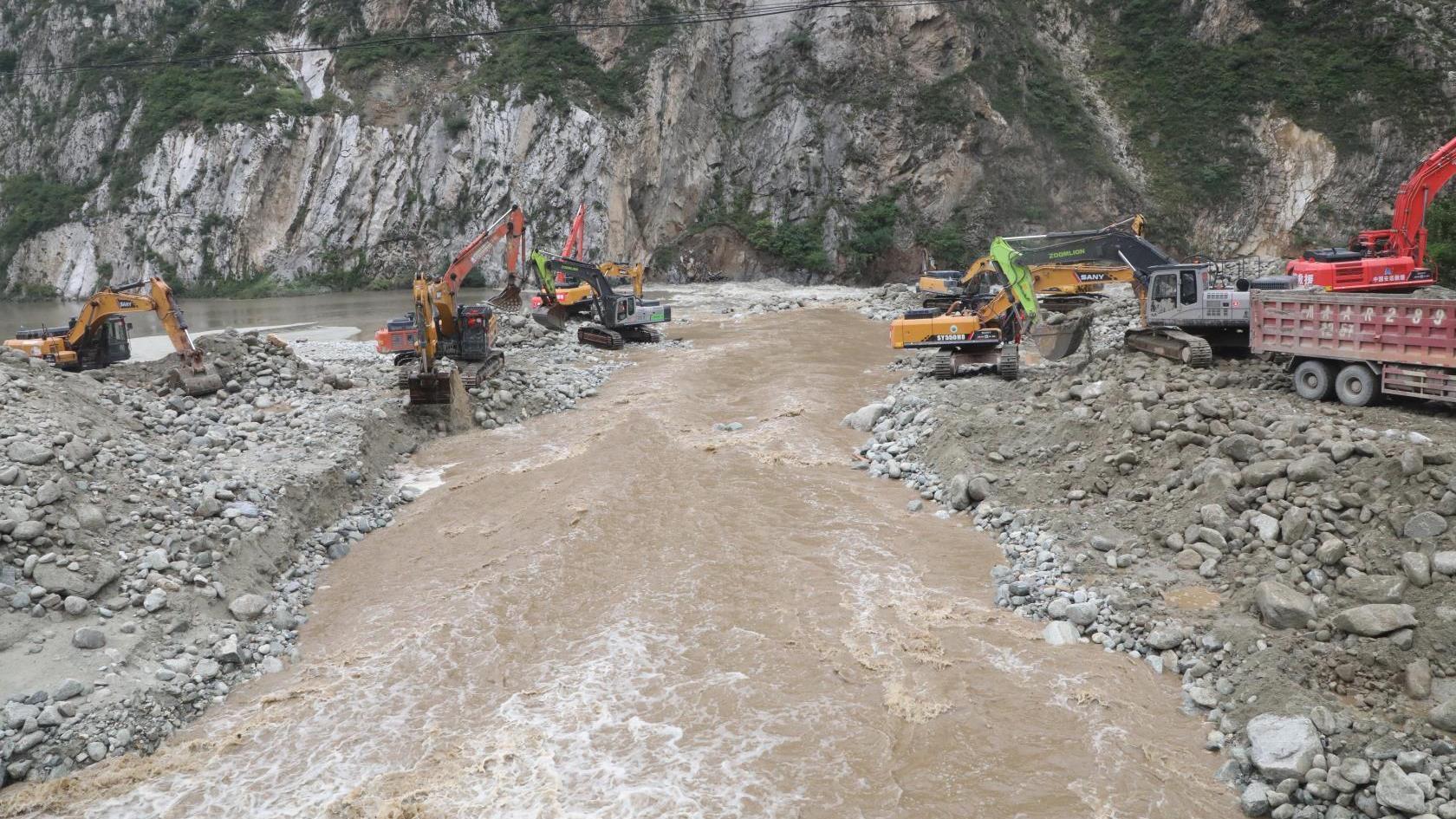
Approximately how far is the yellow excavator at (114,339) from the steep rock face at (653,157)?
33.1 meters

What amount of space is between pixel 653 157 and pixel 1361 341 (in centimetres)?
4524

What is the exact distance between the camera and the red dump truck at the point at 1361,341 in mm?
9938

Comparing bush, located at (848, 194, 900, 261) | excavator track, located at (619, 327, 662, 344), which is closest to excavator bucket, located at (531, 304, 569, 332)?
excavator track, located at (619, 327, 662, 344)

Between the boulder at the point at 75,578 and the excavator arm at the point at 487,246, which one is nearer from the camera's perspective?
the boulder at the point at 75,578

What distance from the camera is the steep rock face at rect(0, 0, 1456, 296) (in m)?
48.6

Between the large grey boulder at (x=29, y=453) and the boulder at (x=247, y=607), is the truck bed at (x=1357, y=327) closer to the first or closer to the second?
the boulder at (x=247, y=607)

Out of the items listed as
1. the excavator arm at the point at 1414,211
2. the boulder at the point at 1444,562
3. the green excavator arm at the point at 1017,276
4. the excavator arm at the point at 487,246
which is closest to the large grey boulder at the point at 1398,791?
the boulder at the point at 1444,562

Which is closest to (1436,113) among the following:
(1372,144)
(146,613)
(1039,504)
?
(1372,144)

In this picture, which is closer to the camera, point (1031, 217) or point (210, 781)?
point (210, 781)

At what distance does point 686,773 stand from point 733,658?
1.71 meters

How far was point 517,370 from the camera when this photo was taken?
19.5 meters

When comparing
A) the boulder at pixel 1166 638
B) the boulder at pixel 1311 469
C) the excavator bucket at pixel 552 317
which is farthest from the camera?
the excavator bucket at pixel 552 317

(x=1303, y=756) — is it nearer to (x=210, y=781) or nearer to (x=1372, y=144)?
(x=210, y=781)

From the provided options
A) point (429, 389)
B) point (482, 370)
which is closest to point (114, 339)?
point (429, 389)
